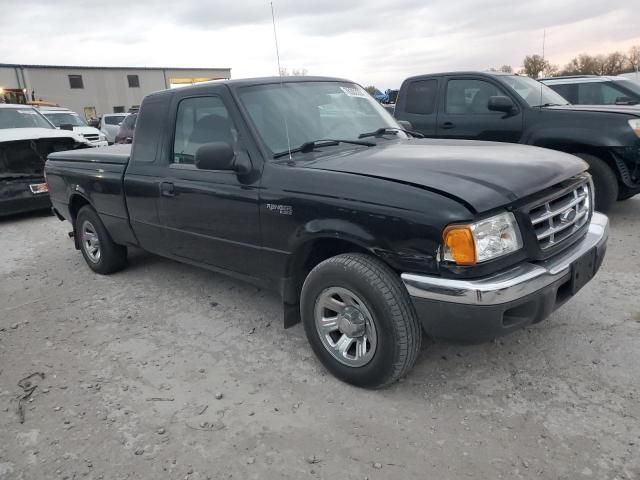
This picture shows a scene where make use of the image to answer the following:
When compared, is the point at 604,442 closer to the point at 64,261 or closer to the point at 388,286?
the point at 388,286

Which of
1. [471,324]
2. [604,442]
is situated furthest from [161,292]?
[604,442]

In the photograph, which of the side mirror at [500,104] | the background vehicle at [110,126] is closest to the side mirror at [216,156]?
the side mirror at [500,104]

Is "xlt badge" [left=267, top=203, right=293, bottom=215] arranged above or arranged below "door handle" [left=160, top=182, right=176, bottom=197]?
below

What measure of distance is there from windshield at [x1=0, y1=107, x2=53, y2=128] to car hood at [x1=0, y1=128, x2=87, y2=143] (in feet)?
1.54

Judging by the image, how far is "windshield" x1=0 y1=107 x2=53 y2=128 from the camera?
922cm

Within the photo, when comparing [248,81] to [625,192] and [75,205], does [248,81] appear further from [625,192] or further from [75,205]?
[625,192]

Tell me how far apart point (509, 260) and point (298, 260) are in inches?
50.9

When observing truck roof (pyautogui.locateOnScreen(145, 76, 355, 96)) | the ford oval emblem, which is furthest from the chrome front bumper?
truck roof (pyautogui.locateOnScreen(145, 76, 355, 96))

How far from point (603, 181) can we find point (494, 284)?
4.37m

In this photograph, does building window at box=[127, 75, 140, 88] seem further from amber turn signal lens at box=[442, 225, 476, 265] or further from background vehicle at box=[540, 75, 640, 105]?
amber turn signal lens at box=[442, 225, 476, 265]

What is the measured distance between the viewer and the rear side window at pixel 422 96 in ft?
24.0

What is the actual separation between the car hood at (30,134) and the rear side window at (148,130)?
485cm

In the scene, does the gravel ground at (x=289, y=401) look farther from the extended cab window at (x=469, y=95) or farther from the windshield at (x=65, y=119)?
the windshield at (x=65, y=119)

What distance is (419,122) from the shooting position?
7.39 metres
